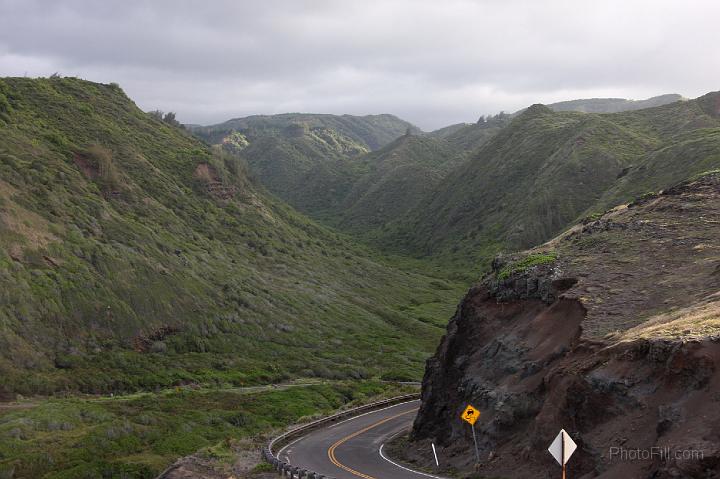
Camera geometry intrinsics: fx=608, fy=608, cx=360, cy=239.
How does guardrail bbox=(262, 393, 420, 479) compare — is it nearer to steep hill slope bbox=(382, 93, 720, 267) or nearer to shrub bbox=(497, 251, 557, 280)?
shrub bbox=(497, 251, 557, 280)

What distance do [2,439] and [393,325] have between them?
56360mm

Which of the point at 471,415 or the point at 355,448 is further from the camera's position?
the point at 355,448

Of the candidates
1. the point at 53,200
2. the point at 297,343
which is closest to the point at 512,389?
the point at 297,343

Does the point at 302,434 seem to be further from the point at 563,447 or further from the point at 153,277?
the point at 153,277

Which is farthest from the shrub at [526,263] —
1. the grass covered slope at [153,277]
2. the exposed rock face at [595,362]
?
the grass covered slope at [153,277]

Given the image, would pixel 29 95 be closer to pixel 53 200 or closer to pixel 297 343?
pixel 53 200

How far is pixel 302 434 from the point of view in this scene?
3369 centimetres

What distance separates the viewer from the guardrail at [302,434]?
21656 millimetres

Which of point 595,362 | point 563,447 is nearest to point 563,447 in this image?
point 563,447

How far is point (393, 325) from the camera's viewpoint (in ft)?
269

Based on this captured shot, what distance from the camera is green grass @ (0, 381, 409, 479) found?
2733 centimetres

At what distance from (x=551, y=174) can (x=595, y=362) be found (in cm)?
11462

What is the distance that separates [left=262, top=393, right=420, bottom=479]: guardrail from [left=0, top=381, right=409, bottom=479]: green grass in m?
1.43

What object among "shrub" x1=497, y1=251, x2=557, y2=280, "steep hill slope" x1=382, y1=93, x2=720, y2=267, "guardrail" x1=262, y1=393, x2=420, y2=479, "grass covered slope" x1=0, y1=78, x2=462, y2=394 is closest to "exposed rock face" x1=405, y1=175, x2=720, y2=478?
"shrub" x1=497, y1=251, x2=557, y2=280
